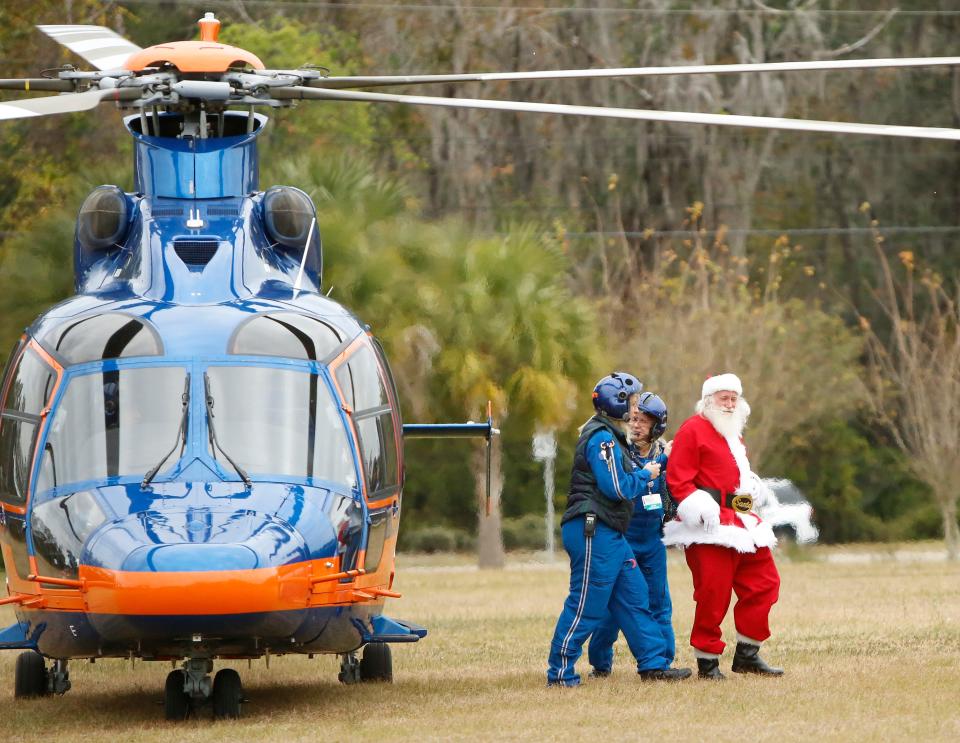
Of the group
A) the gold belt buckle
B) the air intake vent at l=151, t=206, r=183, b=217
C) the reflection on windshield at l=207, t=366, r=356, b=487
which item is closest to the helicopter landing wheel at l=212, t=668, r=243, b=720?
the reflection on windshield at l=207, t=366, r=356, b=487

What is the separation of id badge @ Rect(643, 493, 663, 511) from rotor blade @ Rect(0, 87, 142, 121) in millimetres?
3772

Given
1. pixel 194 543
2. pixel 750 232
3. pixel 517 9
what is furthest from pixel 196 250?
pixel 517 9

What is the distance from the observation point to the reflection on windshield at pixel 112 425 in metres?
9.49

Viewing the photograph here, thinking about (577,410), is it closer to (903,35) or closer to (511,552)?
(511,552)

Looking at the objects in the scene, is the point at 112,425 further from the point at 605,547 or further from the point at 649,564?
the point at 649,564

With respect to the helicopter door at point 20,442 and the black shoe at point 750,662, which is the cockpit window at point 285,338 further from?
the black shoe at point 750,662

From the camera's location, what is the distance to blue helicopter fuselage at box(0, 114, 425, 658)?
352 inches

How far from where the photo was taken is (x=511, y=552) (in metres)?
36.0

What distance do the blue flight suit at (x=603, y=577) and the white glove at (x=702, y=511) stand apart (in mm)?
306

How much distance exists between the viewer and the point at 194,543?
8.85 metres

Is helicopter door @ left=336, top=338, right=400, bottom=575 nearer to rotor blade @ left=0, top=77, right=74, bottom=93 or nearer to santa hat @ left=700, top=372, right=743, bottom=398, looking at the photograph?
santa hat @ left=700, top=372, right=743, bottom=398

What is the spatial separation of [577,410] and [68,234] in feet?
27.7

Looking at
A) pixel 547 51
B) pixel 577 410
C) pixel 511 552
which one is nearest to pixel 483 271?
pixel 577 410

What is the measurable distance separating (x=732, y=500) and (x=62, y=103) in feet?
15.2
